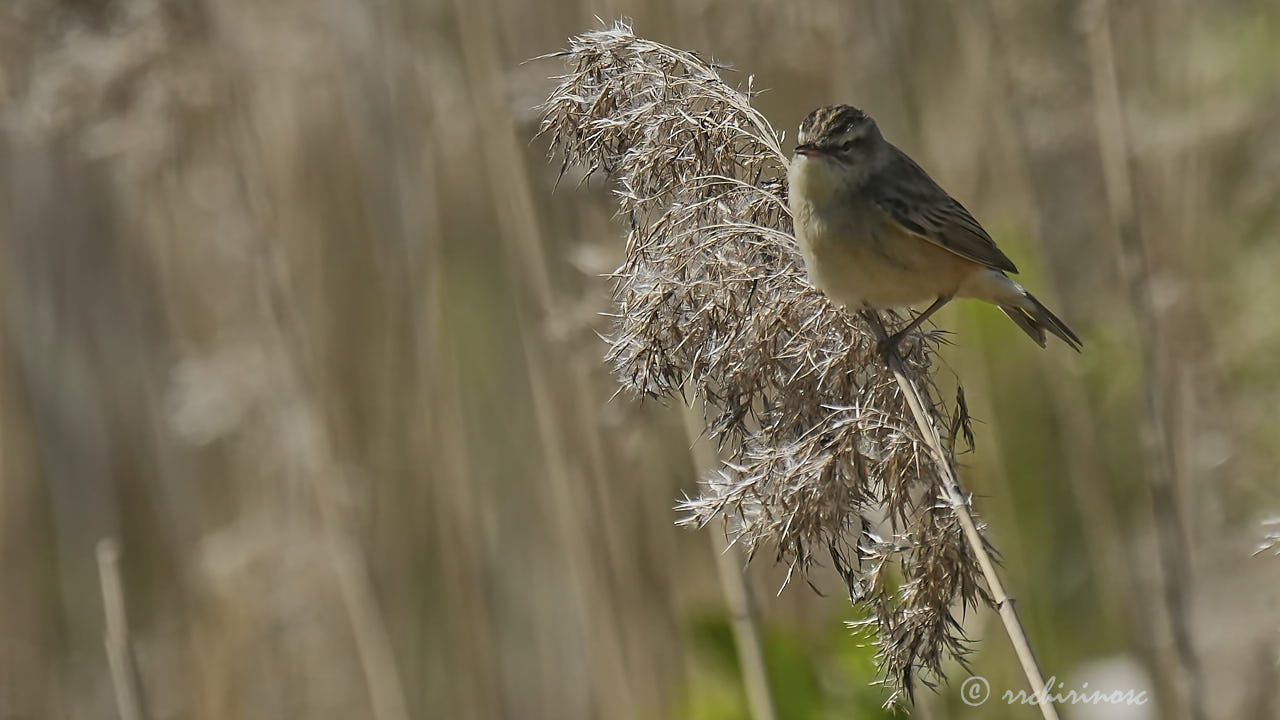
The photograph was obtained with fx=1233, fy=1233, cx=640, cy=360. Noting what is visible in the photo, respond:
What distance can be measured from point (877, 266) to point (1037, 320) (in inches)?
20.2

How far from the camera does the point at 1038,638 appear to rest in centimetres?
324

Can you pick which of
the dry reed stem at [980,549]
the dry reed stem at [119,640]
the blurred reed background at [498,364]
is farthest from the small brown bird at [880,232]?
the dry reed stem at [119,640]

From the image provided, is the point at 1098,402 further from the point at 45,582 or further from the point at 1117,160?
the point at 45,582

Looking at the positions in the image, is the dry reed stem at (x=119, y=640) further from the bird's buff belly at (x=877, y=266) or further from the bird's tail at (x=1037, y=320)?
the bird's tail at (x=1037, y=320)

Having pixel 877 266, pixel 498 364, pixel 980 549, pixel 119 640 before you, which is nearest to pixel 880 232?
pixel 877 266

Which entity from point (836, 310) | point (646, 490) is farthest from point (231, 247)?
point (836, 310)

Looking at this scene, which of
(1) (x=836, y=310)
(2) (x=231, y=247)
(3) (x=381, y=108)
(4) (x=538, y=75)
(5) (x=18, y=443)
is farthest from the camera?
(5) (x=18, y=443)

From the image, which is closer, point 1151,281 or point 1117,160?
point 1117,160

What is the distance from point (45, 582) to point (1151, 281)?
365 centimetres

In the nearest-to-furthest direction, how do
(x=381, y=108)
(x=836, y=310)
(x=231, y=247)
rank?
1. (x=836, y=310)
2. (x=231, y=247)
3. (x=381, y=108)

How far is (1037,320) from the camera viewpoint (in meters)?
2.53

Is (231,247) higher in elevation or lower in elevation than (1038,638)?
higher

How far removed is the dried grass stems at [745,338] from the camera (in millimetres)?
1768

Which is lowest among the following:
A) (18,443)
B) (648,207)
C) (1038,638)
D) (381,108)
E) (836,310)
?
(1038,638)
